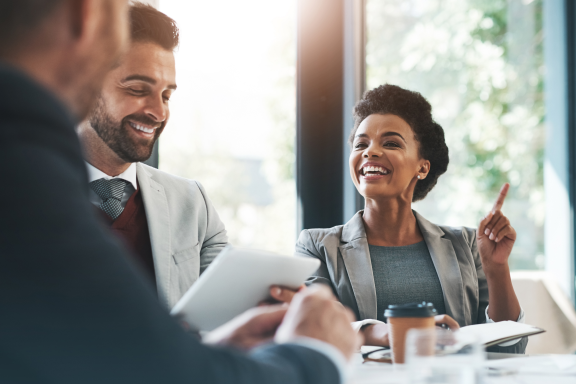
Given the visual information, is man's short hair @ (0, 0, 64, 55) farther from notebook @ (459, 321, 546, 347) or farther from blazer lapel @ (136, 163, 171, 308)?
blazer lapel @ (136, 163, 171, 308)

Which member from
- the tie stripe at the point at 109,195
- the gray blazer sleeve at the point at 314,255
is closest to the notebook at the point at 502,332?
the gray blazer sleeve at the point at 314,255

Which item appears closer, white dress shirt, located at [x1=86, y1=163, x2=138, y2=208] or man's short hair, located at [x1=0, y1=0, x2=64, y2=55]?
man's short hair, located at [x1=0, y1=0, x2=64, y2=55]

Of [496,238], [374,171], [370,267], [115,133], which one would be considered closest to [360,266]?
[370,267]

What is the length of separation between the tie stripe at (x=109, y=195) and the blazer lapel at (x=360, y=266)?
884mm

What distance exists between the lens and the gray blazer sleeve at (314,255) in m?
1.91

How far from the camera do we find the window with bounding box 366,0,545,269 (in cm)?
296

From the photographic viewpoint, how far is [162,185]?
189 cm

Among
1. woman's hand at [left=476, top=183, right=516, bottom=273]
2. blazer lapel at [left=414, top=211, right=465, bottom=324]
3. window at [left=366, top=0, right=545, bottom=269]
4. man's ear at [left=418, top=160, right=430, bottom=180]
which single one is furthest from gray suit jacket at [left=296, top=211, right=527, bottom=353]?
window at [left=366, top=0, right=545, bottom=269]

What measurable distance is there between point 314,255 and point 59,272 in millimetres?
1620

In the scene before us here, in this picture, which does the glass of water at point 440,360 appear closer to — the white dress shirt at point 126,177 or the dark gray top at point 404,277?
the dark gray top at point 404,277

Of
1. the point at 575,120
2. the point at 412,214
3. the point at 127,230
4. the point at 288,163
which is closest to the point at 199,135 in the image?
the point at 288,163

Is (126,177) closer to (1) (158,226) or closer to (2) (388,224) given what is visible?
(1) (158,226)

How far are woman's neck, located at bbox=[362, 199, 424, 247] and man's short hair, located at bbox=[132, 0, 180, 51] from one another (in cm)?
107

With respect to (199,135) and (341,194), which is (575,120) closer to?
(341,194)
